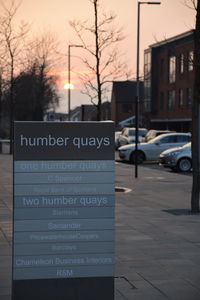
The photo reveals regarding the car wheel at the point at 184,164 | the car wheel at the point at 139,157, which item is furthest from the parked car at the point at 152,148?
the car wheel at the point at 184,164

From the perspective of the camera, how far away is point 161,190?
18844 millimetres

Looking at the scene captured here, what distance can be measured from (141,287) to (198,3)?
7042mm

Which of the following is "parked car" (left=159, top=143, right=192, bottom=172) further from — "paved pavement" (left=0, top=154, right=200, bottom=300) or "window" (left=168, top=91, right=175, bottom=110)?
"window" (left=168, top=91, right=175, bottom=110)

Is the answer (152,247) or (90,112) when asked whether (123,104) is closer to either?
(90,112)

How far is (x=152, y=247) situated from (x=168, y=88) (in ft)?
203

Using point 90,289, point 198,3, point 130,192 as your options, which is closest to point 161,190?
point 130,192

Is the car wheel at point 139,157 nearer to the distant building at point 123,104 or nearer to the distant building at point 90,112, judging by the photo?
the distant building at point 90,112

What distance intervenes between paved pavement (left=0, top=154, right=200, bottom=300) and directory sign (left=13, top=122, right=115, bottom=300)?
100 cm

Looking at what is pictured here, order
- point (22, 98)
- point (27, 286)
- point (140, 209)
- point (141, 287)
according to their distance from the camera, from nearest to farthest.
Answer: point (27, 286) < point (141, 287) < point (140, 209) < point (22, 98)

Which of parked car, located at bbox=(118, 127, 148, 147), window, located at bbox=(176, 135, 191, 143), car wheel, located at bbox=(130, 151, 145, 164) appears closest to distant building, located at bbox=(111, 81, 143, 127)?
parked car, located at bbox=(118, 127, 148, 147)

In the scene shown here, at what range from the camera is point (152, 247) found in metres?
9.16

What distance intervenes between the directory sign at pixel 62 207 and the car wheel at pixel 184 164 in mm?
22653

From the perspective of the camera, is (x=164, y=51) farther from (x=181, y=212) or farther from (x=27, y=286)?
(x=27, y=286)

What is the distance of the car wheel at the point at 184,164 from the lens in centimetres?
2808
